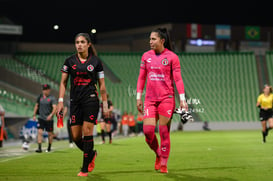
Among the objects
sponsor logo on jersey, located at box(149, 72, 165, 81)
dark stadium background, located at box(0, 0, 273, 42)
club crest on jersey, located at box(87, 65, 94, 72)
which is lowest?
sponsor logo on jersey, located at box(149, 72, 165, 81)

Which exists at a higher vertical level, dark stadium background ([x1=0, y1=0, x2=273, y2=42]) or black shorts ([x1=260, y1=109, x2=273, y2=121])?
dark stadium background ([x1=0, y1=0, x2=273, y2=42])

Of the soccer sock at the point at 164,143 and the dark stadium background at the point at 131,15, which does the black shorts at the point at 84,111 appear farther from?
the dark stadium background at the point at 131,15

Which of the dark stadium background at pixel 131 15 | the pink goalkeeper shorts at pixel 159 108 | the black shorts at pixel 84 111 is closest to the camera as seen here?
the black shorts at pixel 84 111

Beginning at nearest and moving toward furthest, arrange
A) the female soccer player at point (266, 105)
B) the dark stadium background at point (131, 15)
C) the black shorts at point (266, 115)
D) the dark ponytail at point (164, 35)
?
the dark ponytail at point (164, 35) → the female soccer player at point (266, 105) → the black shorts at point (266, 115) → the dark stadium background at point (131, 15)

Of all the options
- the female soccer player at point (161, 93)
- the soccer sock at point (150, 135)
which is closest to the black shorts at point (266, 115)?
the soccer sock at point (150, 135)

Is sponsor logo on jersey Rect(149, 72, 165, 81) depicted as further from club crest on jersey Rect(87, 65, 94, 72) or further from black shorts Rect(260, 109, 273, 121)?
black shorts Rect(260, 109, 273, 121)

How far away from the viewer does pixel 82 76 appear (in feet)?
28.8

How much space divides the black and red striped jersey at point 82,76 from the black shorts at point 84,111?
9cm

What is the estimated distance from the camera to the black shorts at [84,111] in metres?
8.73

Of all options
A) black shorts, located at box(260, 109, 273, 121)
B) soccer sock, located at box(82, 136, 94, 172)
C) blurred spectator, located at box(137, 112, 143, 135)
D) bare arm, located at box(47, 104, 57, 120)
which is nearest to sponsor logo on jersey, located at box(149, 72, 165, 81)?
soccer sock, located at box(82, 136, 94, 172)

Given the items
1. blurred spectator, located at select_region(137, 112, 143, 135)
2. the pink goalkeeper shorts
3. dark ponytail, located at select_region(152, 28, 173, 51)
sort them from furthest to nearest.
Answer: blurred spectator, located at select_region(137, 112, 143, 135)
dark ponytail, located at select_region(152, 28, 173, 51)
the pink goalkeeper shorts

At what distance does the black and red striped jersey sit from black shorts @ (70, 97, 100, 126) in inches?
3.6

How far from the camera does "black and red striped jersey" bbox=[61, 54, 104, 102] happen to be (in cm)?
874

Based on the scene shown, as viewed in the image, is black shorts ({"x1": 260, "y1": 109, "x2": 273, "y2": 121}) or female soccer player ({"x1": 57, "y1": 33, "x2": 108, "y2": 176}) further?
black shorts ({"x1": 260, "y1": 109, "x2": 273, "y2": 121})
